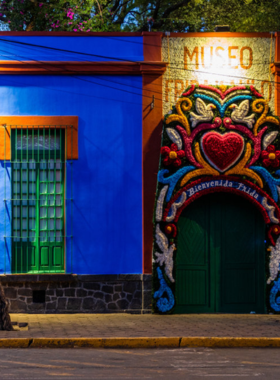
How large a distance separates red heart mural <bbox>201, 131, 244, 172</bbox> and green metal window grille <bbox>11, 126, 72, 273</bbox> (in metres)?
2.82

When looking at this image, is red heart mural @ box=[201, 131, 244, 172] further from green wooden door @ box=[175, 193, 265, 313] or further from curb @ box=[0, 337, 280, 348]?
curb @ box=[0, 337, 280, 348]

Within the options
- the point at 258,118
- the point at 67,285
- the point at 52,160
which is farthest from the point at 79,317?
the point at 258,118

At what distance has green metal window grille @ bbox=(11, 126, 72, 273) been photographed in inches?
500

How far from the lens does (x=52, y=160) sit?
42.3 feet

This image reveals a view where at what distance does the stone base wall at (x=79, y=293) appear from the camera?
41.1ft

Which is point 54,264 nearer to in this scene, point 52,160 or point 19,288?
point 19,288

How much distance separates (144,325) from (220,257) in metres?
2.68

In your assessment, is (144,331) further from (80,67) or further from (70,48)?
(70,48)

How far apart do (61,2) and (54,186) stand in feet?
27.6

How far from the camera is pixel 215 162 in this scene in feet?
42.3

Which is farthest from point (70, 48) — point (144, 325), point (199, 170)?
point (144, 325)

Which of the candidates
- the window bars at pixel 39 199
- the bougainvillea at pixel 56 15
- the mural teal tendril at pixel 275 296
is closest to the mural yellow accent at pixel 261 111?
the mural teal tendril at pixel 275 296

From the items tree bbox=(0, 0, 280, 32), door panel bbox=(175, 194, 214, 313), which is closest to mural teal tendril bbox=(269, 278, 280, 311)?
door panel bbox=(175, 194, 214, 313)

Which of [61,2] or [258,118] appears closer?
[258,118]
